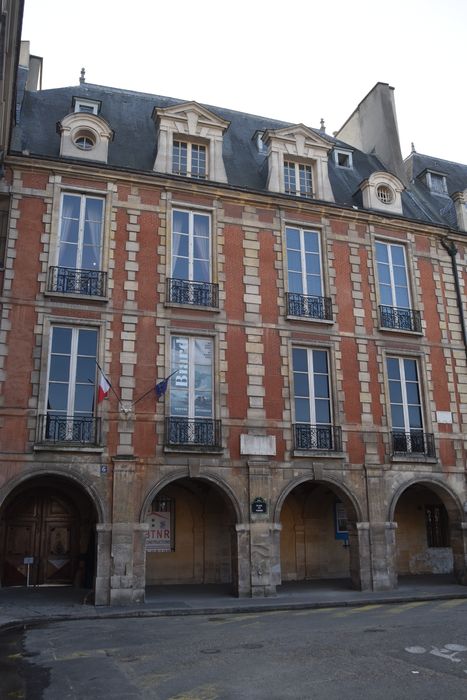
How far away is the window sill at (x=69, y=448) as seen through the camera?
44.3ft

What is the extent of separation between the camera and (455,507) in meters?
16.7

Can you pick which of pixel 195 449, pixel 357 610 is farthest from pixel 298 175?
pixel 357 610

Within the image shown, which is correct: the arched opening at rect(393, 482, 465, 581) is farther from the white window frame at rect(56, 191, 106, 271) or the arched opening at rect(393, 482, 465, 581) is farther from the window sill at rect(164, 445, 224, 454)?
the white window frame at rect(56, 191, 106, 271)

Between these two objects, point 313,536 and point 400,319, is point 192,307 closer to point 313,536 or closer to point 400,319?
point 400,319

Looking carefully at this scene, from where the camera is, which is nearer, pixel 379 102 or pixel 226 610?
pixel 226 610

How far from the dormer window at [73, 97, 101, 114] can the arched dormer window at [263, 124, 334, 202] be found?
4.97m

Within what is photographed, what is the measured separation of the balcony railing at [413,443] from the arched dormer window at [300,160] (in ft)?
23.2

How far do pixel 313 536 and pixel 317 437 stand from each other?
400 cm

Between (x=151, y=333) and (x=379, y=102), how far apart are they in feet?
42.9

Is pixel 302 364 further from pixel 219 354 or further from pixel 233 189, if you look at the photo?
pixel 233 189

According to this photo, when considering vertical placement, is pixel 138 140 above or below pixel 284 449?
above

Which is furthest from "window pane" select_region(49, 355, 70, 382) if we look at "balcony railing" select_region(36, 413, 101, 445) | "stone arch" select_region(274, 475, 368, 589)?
"stone arch" select_region(274, 475, 368, 589)

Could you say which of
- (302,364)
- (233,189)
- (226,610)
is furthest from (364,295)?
(226,610)

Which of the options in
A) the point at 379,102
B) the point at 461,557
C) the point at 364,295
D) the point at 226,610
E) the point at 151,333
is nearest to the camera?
the point at 226,610
